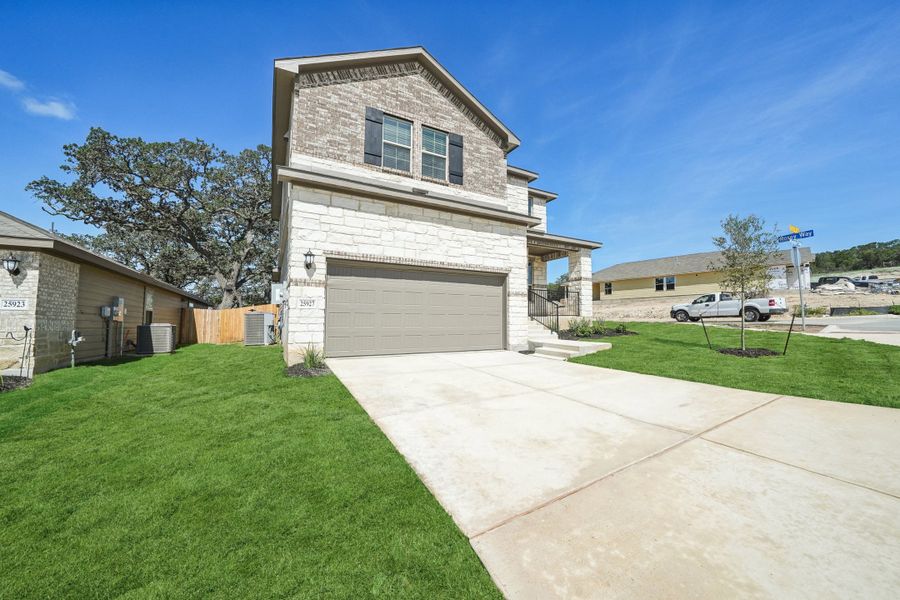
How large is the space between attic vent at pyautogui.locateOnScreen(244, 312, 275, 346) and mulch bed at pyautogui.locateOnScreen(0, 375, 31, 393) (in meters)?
6.95

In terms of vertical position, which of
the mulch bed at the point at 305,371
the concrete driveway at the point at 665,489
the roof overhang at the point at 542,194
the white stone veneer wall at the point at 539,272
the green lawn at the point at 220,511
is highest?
the roof overhang at the point at 542,194

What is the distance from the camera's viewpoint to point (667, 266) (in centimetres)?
3148

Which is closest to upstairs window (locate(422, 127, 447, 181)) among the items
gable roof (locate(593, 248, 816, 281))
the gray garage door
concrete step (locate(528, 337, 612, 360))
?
the gray garage door

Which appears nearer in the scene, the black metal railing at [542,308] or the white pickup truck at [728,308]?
the black metal railing at [542,308]

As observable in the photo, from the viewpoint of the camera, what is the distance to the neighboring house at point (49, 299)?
7117mm

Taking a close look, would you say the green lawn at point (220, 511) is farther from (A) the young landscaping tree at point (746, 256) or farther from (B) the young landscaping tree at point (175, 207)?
(B) the young landscaping tree at point (175, 207)

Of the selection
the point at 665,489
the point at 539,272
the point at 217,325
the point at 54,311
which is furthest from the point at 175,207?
the point at 665,489

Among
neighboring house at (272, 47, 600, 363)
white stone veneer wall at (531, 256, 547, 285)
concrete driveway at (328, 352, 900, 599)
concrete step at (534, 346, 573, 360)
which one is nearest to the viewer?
concrete driveway at (328, 352, 900, 599)

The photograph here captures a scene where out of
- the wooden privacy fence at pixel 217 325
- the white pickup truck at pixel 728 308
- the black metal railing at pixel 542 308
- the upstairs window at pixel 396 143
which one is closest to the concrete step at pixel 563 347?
the black metal railing at pixel 542 308

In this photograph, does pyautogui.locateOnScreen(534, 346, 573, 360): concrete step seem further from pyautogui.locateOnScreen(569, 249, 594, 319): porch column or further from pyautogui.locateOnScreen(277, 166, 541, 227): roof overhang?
pyautogui.locateOnScreen(569, 249, 594, 319): porch column

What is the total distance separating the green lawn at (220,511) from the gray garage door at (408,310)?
390 cm

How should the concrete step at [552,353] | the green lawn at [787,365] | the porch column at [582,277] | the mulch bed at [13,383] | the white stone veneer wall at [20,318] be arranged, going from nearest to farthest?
the green lawn at [787,365]
the mulch bed at [13,383]
the white stone veneer wall at [20,318]
the concrete step at [552,353]
the porch column at [582,277]

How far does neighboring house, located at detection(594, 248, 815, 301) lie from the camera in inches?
1064

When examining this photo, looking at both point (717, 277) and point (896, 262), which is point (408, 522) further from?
point (896, 262)
